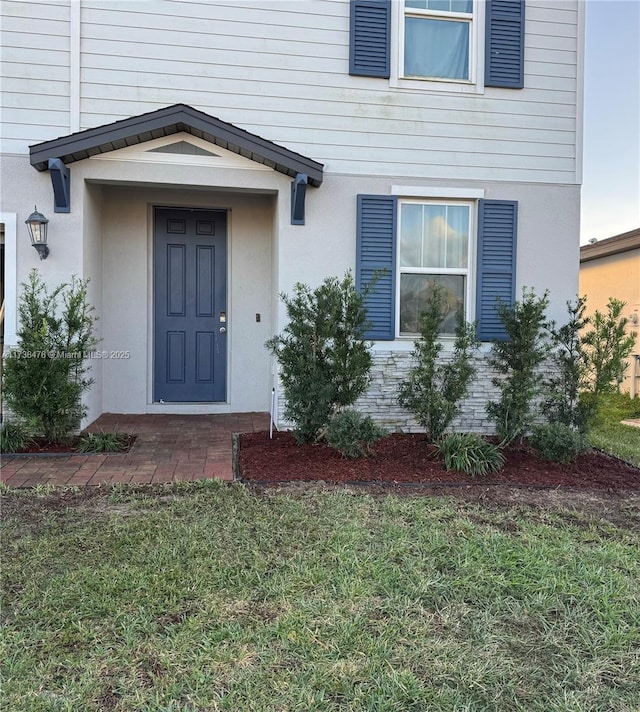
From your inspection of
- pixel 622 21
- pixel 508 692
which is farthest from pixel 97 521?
pixel 622 21

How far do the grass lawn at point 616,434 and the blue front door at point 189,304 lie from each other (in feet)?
14.3

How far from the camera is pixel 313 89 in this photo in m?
5.81

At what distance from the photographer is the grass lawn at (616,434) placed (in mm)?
5211

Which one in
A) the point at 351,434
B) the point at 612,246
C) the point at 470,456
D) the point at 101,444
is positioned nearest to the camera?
the point at 470,456

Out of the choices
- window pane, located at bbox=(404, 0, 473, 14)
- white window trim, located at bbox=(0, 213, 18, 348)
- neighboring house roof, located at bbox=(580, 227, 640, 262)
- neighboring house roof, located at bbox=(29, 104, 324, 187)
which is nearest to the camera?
neighboring house roof, located at bbox=(29, 104, 324, 187)

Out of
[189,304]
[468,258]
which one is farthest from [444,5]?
[189,304]

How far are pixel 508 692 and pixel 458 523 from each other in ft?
4.91

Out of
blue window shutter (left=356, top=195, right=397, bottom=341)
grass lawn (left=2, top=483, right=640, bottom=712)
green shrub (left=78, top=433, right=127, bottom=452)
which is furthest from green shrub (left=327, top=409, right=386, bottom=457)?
green shrub (left=78, top=433, right=127, bottom=452)

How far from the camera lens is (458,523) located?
3.33 meters

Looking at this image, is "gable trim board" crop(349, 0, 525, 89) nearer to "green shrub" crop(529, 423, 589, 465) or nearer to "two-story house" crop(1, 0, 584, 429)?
"two-story house" crop(1, 0, 584, 429)

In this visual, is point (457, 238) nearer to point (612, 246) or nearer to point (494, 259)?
point (494, 259)

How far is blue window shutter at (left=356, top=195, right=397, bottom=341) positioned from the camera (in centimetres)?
593

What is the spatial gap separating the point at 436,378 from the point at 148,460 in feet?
8.84

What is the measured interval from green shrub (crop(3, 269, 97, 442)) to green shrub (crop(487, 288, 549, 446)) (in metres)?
3.98
